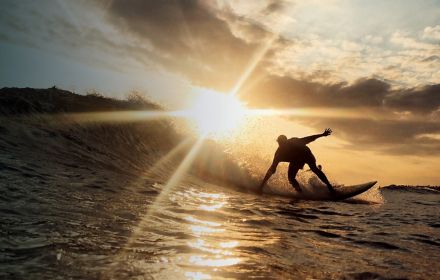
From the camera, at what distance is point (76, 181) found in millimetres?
7184

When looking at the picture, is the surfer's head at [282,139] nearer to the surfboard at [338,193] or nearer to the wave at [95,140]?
the surfboard at [338,193]

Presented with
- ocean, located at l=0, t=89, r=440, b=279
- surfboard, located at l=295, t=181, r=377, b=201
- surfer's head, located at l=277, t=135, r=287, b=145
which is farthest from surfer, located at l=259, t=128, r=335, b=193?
ocean, located at l=0, t=89, r=440, b=279

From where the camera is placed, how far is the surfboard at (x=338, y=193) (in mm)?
12844

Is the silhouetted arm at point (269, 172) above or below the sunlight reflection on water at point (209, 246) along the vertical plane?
above

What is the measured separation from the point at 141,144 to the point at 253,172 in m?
4.63

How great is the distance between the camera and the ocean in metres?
3.34

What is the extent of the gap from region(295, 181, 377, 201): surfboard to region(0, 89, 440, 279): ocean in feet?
13.0

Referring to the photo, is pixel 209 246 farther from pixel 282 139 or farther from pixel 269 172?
pixel 282 139

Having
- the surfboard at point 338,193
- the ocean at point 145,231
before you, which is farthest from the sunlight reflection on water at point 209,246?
the surfboard at point 338,193

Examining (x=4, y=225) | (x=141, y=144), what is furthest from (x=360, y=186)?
(x=4, y=225)

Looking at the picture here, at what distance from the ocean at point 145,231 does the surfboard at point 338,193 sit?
3.97 metres

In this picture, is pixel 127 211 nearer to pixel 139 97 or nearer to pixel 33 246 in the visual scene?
pixel 33 246

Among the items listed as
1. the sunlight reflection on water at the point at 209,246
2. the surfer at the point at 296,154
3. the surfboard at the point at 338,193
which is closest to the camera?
the sunlight reflection on water at the point at 209,246

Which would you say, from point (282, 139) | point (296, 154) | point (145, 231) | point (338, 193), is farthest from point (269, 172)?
point (145, 231)
